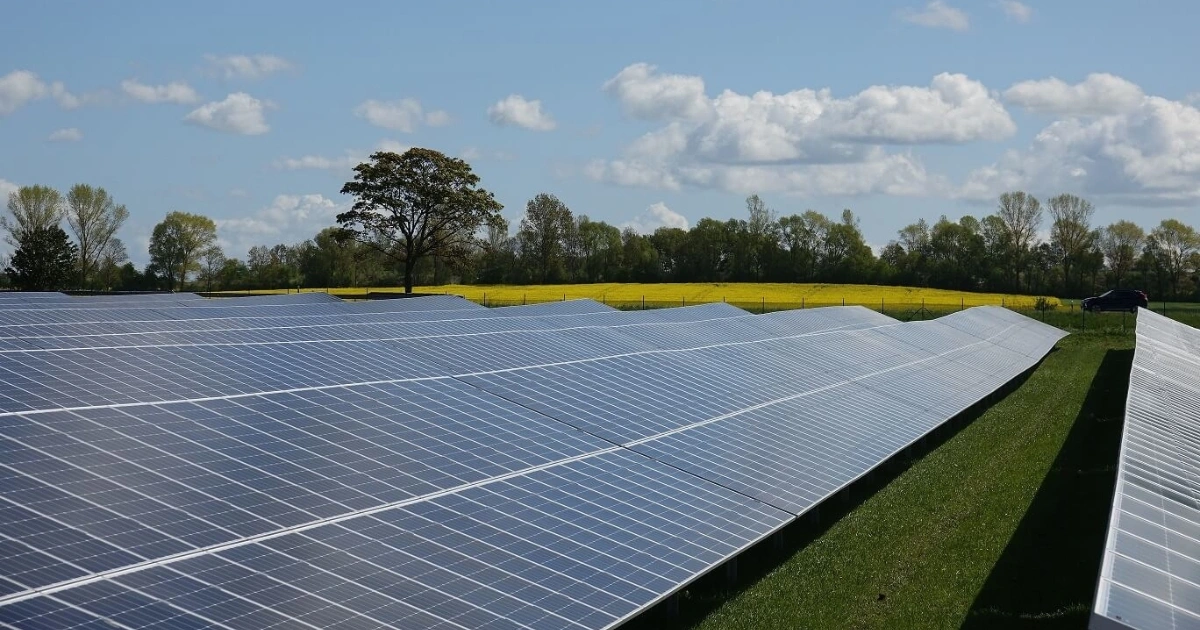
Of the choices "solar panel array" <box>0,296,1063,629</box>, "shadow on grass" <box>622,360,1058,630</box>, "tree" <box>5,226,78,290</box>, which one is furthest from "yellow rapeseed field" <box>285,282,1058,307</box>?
"shadow on grass" <box>622,360,1058,630</box>

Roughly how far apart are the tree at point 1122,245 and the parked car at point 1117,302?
117 feet

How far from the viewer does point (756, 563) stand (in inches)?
668

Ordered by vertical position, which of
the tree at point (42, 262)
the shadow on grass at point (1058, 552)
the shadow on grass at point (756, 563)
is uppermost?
the tree at point (42, 262)

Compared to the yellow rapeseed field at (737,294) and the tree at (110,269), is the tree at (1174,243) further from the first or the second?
the tree at (110,269)

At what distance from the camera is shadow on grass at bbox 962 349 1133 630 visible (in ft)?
48.6

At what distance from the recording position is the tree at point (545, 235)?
4318 inches

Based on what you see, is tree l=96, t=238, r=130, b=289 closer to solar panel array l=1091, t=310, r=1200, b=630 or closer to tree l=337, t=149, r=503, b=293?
tree l=337, t=149, r=503, b=293

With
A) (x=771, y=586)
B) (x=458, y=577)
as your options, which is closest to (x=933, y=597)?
(x=771, y=586)

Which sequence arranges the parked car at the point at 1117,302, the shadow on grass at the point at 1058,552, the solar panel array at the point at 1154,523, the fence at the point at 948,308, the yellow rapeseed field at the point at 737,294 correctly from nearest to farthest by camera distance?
the solar panel array at the point at 1154,523 → the shadow on grass at the point at 1058,552 → the fence at the point at 948,308 → the parked car at the point at 1117,302 → the yellow rapeseed field at the point at 737,294

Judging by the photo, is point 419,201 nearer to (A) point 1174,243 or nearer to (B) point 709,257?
(B) point 709,257

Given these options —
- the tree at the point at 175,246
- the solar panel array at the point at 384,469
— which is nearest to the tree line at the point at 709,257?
the tree at the point at 175,246

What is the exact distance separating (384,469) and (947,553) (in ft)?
30.0

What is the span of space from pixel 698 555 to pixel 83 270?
103m

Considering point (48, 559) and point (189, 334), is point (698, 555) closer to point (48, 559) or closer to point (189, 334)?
point (48, 559)
